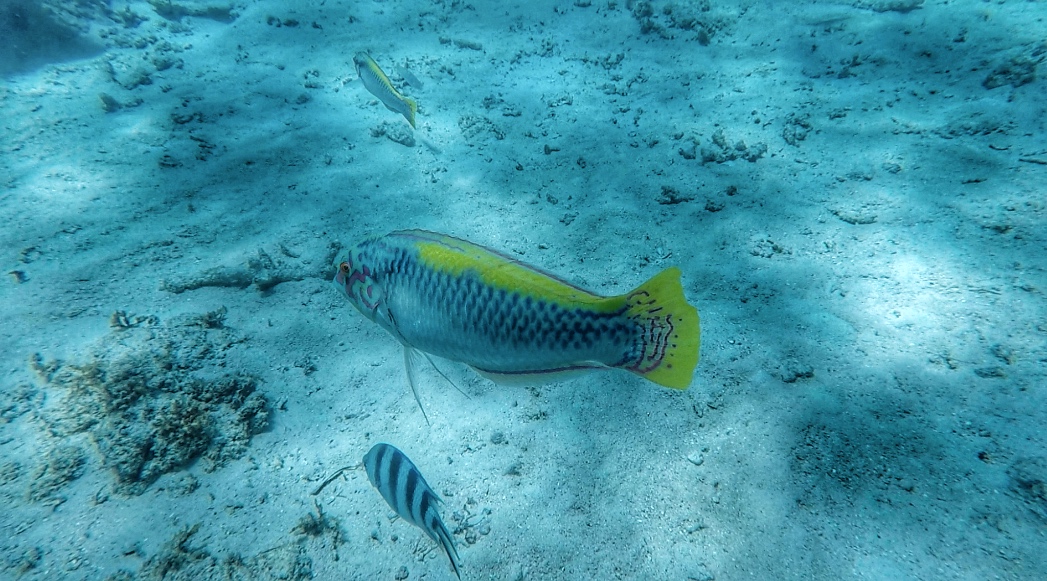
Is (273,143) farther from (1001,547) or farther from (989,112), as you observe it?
(989,112)

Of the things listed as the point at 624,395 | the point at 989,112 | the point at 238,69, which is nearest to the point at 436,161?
the point at 624,395

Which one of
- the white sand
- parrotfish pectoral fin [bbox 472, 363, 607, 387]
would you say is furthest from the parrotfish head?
the white sand

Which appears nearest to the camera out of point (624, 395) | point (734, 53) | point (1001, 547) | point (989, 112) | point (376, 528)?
point (1001, 547)

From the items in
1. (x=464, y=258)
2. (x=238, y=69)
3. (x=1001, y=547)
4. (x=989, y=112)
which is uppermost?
(x=238, y=69)

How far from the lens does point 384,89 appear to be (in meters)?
5.94

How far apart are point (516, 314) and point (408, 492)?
125 cm

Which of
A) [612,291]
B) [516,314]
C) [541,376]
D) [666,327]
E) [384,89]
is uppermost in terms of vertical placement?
[384,89]

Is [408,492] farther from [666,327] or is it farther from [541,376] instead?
[666,327]

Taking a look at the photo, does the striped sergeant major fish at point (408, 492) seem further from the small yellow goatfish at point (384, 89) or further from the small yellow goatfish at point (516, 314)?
the small yellow goatfish at point (384, 89)

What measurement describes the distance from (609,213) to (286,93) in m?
6.62

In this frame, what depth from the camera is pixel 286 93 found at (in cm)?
760

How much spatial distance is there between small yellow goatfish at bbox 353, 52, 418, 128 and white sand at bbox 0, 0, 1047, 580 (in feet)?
1.93

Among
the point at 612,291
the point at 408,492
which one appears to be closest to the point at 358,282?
the point at 408,492

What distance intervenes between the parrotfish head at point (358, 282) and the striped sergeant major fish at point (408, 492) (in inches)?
36.0
